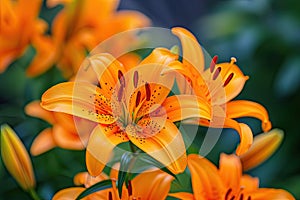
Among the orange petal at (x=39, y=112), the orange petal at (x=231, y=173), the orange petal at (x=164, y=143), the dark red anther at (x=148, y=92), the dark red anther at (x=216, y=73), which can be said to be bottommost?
the orange petal at (x=39, y=112)

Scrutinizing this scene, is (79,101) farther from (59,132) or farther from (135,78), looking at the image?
(59,132)

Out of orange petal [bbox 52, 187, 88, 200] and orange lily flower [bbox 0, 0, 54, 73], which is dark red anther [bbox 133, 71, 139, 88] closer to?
orange petal [bbox 52, 187, 88, 200]

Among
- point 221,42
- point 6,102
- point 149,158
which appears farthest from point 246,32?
point 149,158

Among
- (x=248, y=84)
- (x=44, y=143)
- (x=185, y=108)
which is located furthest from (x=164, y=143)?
(x=248, y=84)

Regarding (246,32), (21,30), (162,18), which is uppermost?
(21,30)

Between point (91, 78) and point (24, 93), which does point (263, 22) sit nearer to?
point (24, 93)

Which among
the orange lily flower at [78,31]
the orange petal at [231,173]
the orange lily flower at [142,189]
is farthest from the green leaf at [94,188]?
the orange lily flower at [78,31]

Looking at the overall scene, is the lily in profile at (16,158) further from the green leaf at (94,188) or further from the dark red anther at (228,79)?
the dark red anther at (228,79)
